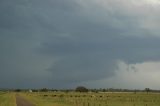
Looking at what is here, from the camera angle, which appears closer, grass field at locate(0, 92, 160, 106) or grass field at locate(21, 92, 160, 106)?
grass field at locate(0, 92, 160, 106)

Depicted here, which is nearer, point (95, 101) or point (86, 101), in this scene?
point (86, 101)

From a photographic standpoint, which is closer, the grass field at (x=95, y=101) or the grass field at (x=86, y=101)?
the grass field at (x=86, y=101)
